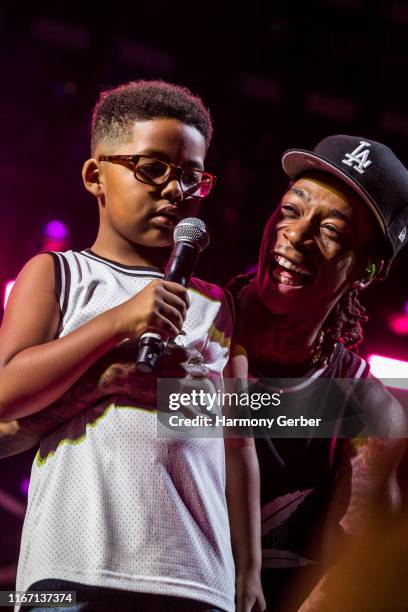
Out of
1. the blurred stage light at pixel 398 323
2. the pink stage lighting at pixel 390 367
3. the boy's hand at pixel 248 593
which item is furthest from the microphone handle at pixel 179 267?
the blurred stage light at pixel 398 323

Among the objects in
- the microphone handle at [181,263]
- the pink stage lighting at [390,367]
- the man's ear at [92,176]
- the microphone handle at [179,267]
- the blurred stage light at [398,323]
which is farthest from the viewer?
the blurred stage light at [398,323]

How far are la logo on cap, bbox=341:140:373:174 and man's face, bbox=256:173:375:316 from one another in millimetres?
60

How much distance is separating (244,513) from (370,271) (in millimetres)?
774

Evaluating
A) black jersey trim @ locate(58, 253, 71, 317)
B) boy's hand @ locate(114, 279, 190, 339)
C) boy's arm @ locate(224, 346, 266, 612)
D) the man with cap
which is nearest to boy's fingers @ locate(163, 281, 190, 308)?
boy's hand @ locate(114, 279, 190, 339)

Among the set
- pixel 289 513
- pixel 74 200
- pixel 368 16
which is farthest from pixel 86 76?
pixel 289 513

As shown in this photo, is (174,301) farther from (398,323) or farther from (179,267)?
(398,323)

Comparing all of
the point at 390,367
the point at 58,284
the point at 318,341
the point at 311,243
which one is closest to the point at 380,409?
the point at 318,341

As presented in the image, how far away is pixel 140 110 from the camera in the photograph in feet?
4.86

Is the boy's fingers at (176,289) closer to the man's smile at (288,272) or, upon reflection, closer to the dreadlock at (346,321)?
the man's smile at (288,272)

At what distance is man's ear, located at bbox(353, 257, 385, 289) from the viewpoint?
1922 millimetres

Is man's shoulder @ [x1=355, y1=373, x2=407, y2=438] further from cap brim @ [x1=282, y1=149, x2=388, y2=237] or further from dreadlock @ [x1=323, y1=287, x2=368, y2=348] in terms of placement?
cap brim @ [x1=282, y1=149, x2=388, y2=237]

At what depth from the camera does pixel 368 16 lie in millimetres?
3285

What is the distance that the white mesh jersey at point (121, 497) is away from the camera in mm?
1150

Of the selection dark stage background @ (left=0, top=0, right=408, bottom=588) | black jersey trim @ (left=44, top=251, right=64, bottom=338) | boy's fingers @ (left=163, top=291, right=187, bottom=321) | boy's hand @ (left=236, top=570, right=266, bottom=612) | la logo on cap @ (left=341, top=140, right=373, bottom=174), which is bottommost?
boy's hand @ (left=236, top=570, right=266, bottom=612)
